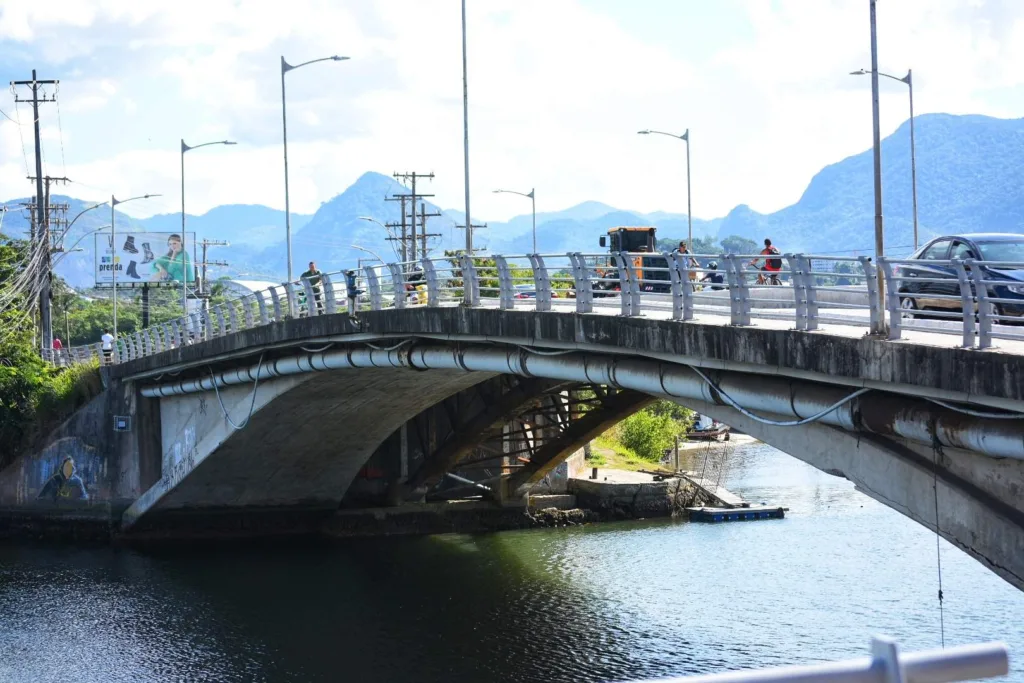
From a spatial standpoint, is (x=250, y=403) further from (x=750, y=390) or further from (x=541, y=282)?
(x=750, y=390)

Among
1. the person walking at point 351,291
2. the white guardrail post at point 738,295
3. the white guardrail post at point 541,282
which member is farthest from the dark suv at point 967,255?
the person walking at point 351,291

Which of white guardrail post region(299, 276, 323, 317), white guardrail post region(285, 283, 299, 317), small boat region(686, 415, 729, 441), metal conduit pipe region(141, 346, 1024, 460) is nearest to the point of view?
metal conduit pipe region(141, 346, 1024, 460)

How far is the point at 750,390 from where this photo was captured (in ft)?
55.7

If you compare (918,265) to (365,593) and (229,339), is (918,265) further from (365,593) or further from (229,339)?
(229,339)

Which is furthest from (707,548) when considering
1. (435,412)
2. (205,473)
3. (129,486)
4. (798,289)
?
(798,289)

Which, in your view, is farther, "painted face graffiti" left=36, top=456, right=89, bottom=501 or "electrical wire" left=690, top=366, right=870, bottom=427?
"painted face graffiti" left=36, top=456, right=89, bottom=501

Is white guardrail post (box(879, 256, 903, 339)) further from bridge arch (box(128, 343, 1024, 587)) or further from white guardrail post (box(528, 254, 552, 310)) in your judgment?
white guardrail post (box(528, 254, 552, 310))

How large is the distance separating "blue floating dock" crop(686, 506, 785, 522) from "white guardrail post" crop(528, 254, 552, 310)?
69.7 ft

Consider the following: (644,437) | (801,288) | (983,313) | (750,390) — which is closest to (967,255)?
(750,390)

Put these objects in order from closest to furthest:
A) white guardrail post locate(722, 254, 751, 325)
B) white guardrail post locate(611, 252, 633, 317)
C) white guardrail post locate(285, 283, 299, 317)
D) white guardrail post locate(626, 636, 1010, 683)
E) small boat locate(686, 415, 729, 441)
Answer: white guardrail post locate(626, 636, 1010, 683)
white guardrail post locate(722, 254, 751, 325)
white guardrail post locate(611, 252, 633, 317)
white guardrail post locate(285, 283, 299, 317)
small boat locate(686, 415, 729, 441)

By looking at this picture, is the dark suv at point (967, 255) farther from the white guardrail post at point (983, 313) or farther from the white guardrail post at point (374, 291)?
the white guardrail post at point (374, 291)

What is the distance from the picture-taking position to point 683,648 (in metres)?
26.0

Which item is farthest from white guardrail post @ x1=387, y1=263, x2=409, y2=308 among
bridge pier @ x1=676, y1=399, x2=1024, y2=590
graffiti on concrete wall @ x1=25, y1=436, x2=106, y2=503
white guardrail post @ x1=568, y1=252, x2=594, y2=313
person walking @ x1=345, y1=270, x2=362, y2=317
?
graffiti on concrete wall @ x1=25, y1=436, x2=106, y2=503

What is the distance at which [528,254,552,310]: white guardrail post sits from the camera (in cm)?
2233
